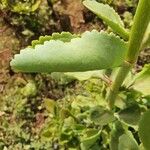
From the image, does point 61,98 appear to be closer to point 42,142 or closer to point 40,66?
point 42,142

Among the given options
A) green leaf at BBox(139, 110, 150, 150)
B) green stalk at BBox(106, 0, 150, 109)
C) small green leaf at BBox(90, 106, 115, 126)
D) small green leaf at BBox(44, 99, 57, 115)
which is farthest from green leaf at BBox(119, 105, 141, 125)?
small green leaf at BBox(44, 99, 57, 115)

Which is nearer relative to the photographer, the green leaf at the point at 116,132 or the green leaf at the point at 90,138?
the green leaf at the point at 116,132

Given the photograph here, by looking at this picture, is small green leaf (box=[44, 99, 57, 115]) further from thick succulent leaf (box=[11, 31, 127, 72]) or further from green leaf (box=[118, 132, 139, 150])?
thick succulent leaf (box=[11, 31, 127, 72])

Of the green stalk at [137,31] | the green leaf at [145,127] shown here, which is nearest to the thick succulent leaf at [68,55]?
the green stalk at [137,31]

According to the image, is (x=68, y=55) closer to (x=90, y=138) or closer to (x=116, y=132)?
(x=116, y=132)

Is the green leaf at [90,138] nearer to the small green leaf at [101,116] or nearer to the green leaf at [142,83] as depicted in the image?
the small green leaf at [101,116]

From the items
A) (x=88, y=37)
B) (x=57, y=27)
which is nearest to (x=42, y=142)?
(x=57, y=27)
